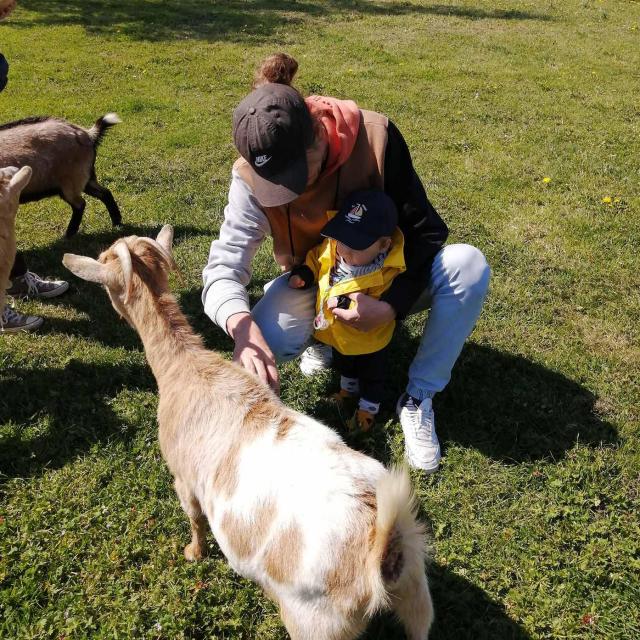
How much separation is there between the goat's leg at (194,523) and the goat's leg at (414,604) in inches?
37.5

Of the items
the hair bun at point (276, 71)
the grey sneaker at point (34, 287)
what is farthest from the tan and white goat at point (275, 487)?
the grey sneaker at point (34, 287)

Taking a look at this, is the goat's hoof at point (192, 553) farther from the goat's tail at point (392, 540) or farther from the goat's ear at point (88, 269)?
the goat's ear at point (88, 269)

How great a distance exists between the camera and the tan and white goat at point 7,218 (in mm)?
3430

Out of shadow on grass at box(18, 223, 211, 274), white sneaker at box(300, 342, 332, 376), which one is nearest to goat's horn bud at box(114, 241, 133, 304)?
white sneaker at box(300, 342, 332, 376)

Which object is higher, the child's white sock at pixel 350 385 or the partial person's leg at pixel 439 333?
the partial person's leg at pixel 439 333

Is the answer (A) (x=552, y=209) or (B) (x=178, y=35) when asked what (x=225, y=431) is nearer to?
(A) (x=552, y=209)

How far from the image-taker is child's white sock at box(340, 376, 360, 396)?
344 centimetres

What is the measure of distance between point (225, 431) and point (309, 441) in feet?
1.13

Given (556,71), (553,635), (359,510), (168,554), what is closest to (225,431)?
(359,510)

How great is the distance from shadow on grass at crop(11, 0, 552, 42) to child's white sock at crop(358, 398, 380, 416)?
32.8ft

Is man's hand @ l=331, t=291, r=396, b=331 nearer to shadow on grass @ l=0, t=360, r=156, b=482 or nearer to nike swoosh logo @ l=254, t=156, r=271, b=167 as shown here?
nike swoosh logo @ l=254, t=156, r=271, b=167

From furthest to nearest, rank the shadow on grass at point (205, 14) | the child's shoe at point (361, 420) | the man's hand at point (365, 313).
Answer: the shadow on grass at point (205, 14) → the child's shoe at point (361, 420) → the man's hand at point (365, 313)

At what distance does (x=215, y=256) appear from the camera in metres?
2.90

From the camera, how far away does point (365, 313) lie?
282 cm
